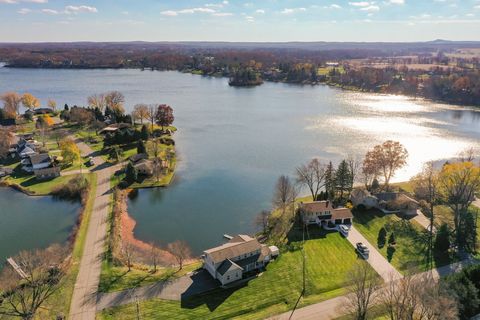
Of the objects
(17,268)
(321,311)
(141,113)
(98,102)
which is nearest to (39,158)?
(141,113)

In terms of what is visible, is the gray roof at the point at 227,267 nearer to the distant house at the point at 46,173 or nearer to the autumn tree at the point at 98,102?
the distant house at the point at 46,173

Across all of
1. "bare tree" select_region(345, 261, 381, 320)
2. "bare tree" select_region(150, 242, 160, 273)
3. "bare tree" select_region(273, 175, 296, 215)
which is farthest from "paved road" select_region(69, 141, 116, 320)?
"bare tree" select_region(273, 175, 296, 215)

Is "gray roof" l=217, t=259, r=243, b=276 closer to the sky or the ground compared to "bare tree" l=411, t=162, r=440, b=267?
closer to the ground

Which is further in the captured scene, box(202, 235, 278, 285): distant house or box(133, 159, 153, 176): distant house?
box(133, 159, 153, 176): distant house

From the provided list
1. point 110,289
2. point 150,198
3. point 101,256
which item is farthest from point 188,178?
point 110,289

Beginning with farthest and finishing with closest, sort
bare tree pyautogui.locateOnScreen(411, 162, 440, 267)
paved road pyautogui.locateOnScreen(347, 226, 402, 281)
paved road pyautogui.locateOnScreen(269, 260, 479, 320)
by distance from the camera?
1. bare tree pyautogui.locateOnScreen(411, 162, 440, 267)
2. paved road pyautogui.locateOnScreen(347, 226, 402, 281)
3. paved road pyautogui.locateOnScreen(269, 260, 479, 320)

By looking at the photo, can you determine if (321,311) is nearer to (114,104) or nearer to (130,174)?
(130,174)

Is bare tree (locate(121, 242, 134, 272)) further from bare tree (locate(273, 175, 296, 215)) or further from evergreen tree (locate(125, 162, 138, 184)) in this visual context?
bare tree (locate(273, 175, 296, 215))
